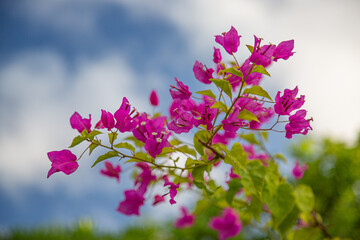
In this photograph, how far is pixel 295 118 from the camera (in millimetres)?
717

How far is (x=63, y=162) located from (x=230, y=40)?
17.4 inches

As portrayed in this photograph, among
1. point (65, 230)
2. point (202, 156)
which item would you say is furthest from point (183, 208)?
point (65, 230)

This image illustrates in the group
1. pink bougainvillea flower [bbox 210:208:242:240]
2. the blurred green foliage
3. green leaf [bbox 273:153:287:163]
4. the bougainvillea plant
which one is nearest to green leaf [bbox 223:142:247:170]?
the bougainvillea plant

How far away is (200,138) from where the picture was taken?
74cm

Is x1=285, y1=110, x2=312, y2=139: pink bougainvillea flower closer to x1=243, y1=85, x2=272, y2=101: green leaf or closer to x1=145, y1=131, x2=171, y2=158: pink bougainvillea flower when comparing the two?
x1=243, y1=85, x2=272, y2=101: green leaf

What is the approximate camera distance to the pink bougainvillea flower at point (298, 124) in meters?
0.71

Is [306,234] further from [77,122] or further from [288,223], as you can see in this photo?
[77,122]

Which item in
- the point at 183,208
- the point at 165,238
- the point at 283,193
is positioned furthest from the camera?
the point at 165,238

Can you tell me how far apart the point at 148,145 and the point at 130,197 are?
28 centimetres

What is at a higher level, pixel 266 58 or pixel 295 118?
pixel 266 58

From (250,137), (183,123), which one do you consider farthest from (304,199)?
(183,123)

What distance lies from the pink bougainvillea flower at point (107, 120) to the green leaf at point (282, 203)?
1.46ft

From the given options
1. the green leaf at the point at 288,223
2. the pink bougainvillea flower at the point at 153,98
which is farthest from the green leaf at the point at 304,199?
the pink bougainvillea flower at the point at 153,98

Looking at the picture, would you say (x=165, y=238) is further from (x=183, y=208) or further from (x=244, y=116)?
(x=244, y=116)
